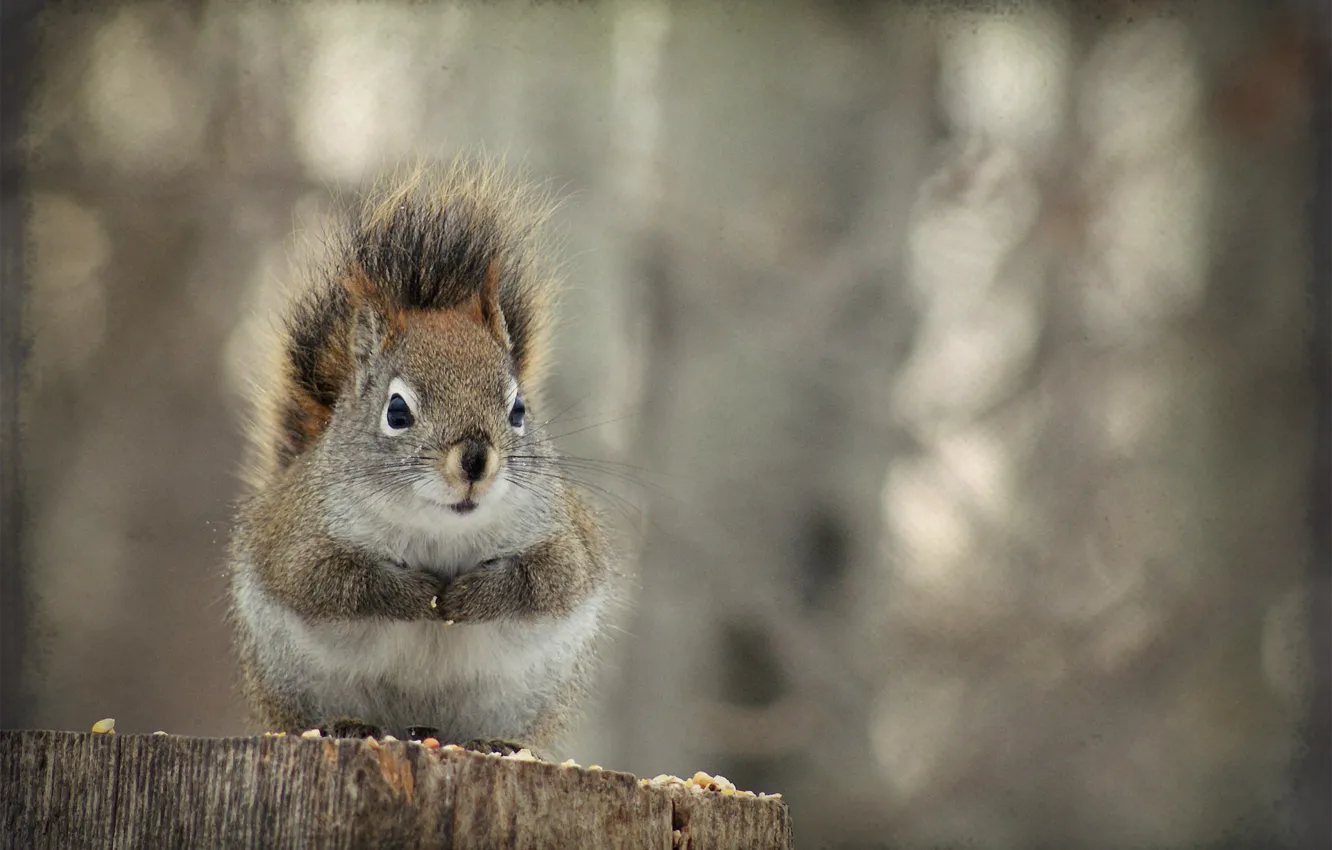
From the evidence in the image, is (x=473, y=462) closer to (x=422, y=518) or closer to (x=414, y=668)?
(x=422, y=518)

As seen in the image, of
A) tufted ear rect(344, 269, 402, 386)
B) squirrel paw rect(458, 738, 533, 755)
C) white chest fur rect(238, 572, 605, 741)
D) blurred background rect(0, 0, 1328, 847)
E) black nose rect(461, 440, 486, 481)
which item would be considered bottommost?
squirrel paw rect(458, 738, 533, 755)

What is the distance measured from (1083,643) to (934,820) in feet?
2.99

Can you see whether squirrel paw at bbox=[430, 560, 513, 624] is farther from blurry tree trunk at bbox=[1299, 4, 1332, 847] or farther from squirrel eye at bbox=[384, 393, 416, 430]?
blurry tree trunk at bbox=[1299, 4, 1332, 847]

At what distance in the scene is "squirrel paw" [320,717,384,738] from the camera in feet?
8.26

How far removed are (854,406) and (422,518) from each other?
3.11m

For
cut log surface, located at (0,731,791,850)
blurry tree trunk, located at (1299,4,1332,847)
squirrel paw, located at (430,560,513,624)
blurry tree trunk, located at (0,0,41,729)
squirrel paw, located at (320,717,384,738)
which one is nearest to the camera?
cut log surface, located at (0,731,791,850)

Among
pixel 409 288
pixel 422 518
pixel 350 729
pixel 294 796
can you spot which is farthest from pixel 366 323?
pixel 294 796

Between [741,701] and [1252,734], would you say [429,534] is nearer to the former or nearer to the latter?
[741,701]

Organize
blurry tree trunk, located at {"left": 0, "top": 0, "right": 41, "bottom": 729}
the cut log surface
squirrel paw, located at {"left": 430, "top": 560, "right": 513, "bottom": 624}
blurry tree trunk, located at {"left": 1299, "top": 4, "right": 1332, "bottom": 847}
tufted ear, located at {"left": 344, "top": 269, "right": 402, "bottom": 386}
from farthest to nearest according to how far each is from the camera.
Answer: blurry tree trunk, located at {"left": 1299, "top": 4, "right": 1332, "bottom": 847} → blurry tree trunk, located at {"left": 0, "top": 0, "right": 41, "bottom": 729} → tufted ear, located at {"left": 344, "top": 269, "right": 402, "bottom": 386} → squirrel paw, located at {"left": 430, "top": 560, "right": 513, "bottom": 624} → the cut log surface

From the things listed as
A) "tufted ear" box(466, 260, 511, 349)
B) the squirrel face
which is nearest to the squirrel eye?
the squirrel face

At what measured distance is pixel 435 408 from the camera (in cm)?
270

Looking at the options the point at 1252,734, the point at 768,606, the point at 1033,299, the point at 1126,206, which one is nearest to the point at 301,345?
the point at 768,606

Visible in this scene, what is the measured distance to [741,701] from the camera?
5441mm

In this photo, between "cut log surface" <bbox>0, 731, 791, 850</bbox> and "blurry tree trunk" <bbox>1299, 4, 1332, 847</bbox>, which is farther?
"blurry tree trunk" <bbox>1299, 4, 1332, 847</bbox>
